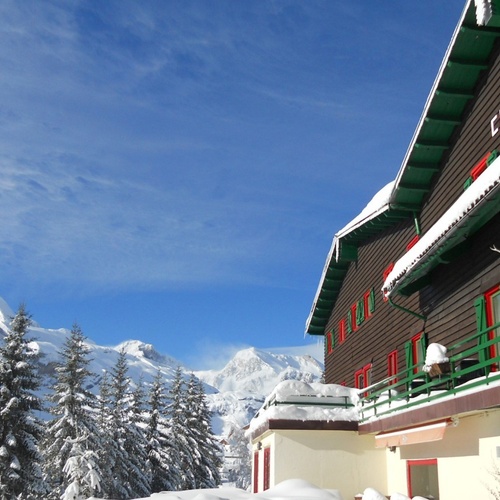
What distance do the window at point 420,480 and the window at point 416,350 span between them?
2.69m

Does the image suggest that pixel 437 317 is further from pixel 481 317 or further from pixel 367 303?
pixel 367 303

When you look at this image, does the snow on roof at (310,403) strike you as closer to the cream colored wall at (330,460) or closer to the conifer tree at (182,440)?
the cream colored wall at (330,460)

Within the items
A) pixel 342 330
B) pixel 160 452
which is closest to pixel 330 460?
pixel 342 330

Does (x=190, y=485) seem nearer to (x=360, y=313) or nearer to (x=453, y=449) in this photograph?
(x=360, y=313)

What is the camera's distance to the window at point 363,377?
21097mm

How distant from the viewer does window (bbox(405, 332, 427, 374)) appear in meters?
16.2

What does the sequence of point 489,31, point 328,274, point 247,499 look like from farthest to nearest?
point 328,274 < point 489,31 < point 247,499

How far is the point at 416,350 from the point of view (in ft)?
54.9

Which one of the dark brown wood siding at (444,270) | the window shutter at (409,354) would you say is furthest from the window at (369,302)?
the window shutter at (409,354)

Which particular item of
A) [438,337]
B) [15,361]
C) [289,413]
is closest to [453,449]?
[438,337]

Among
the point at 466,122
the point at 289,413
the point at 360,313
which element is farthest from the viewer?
the point at 360,313

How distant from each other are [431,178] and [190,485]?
31.5 meters

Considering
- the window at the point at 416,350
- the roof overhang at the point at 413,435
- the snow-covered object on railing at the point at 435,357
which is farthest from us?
the window at the point at 416,350

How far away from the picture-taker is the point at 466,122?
49.1 feet
